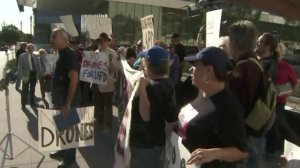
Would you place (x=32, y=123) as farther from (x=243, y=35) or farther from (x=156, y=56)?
(x=243, y=35)

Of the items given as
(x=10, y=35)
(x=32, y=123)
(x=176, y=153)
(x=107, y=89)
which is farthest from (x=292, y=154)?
(x=10, y=35)

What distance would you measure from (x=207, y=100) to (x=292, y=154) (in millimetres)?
1962

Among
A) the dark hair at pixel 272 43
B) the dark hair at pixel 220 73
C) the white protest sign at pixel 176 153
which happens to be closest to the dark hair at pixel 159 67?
the white protest sign at pixel 176 153

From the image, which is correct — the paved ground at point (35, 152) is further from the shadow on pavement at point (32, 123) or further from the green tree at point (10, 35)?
the green tree at point (10, 35)

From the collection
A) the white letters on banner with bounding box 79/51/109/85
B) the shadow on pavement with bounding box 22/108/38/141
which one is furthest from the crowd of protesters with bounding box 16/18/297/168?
the white letters on banner with bounding box 79/51/109/85

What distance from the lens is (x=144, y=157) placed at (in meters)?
3.64

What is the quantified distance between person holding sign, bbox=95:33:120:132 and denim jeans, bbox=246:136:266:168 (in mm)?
4581

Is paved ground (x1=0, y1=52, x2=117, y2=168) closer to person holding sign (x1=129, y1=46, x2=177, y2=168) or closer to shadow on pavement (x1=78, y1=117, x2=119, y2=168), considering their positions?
shadow on pavement (x1=78, y1=117, x2=119, y2=168)

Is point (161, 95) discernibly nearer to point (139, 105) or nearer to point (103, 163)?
point (139, 105)

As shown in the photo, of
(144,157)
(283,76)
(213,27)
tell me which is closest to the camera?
(144,157)

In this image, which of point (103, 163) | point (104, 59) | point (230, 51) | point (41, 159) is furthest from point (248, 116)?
point (104, 59)

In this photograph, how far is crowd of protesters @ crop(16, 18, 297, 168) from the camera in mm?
2439

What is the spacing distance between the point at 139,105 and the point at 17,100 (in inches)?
385

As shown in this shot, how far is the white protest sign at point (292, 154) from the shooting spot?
3.89 metres
